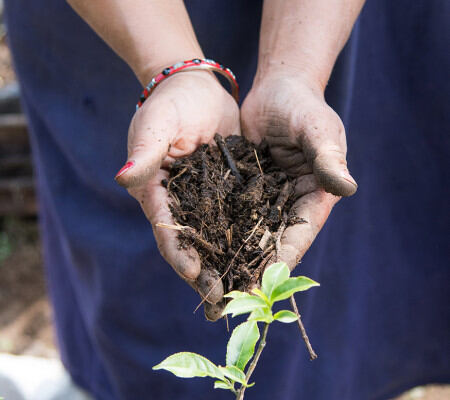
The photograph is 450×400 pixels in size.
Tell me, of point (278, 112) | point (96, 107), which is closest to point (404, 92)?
point (278, 112)

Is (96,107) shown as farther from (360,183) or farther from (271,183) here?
(360,183)

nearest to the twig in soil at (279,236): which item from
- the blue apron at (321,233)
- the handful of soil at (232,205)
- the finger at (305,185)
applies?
the handful of soil at (232,205)

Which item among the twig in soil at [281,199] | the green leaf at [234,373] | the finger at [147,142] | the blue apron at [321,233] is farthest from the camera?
the blue apron at [321,233]

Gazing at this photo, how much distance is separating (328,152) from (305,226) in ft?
0.59

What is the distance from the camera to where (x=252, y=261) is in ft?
3.63

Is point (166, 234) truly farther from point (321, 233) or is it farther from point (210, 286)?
point (321, 233)

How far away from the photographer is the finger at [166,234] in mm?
1055

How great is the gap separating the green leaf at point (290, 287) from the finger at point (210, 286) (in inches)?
11.9

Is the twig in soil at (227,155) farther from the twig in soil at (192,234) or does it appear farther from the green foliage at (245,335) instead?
the green foliage at (245,335)

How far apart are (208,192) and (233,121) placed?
31 centimetres

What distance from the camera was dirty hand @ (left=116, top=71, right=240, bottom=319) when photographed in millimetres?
1059

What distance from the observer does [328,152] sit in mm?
1108

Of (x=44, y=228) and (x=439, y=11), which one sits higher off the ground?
(x=439, y=11)

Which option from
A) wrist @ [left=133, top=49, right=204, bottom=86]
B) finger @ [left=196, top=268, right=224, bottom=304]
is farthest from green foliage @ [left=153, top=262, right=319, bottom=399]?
wrist @ [left=133, top=49, right=204, bottom=86]
